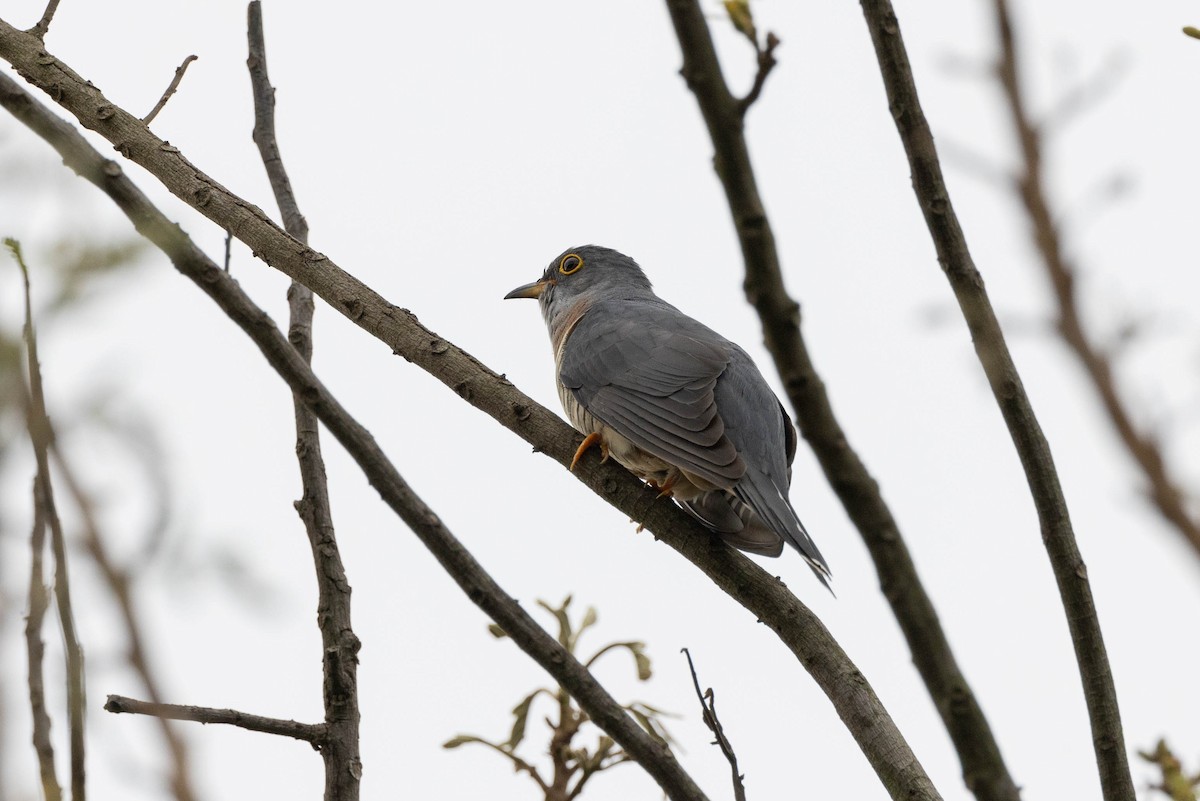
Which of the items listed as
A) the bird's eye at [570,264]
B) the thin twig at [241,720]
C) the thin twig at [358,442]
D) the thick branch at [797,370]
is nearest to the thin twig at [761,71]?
the thick branch at [797,370]

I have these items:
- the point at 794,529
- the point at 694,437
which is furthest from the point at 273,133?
the point at 794,529

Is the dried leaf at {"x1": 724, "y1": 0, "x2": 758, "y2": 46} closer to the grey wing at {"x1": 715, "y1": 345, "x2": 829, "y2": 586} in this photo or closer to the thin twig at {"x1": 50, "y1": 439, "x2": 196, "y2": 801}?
the thin twig at {"x1": 50, "y1": 439, "x2": 196, "y2": 801}

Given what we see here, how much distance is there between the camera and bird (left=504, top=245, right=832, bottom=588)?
3.90m

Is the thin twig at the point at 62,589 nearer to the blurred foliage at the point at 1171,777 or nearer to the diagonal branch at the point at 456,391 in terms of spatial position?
the diagonal branch at the point at 456,391

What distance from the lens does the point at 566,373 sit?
16.8 feet

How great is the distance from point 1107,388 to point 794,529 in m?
2.41

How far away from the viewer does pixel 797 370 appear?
169 cm

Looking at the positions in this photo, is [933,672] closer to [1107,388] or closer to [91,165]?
[1107,388]

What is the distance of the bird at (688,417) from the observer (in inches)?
153

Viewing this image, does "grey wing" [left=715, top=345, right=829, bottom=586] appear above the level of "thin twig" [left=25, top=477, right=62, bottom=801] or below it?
above

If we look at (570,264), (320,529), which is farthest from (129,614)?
(570,264)

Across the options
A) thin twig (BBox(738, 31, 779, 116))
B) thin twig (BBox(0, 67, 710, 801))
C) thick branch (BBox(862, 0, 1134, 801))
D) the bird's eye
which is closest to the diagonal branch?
thin twig (BBox(0, 67, 710, 801))

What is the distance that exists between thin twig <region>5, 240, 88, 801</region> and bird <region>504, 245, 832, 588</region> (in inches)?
87.7

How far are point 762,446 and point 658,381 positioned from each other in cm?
50
